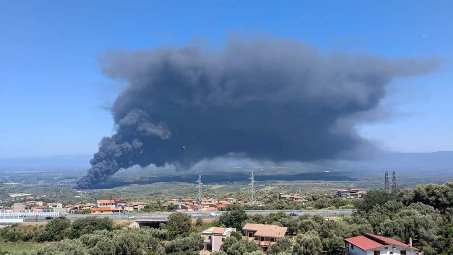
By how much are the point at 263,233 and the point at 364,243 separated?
11.0m

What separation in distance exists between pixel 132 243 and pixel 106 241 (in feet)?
7.22

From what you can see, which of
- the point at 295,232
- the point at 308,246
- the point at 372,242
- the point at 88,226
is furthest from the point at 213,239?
the point at 88,226

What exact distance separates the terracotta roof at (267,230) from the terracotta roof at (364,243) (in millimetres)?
8014

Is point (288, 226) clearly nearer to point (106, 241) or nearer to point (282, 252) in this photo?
point (282, 252)

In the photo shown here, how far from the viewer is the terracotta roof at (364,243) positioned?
33.8 m

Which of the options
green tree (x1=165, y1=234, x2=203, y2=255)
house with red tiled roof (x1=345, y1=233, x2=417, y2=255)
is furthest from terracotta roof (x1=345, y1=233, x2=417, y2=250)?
green tree (x1=165, y1=234, x2=203, y2=255)

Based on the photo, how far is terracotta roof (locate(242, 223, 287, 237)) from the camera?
143ft

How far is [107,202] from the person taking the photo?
101750 millimetres

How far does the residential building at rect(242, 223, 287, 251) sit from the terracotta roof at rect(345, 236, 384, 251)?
295 inches

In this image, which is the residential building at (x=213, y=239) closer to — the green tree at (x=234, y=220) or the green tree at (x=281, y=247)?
the green tree at (x=281, y=247)

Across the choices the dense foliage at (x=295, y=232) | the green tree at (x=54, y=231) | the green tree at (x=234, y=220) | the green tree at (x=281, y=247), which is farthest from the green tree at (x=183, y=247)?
the green tree at (x=54, y=231)

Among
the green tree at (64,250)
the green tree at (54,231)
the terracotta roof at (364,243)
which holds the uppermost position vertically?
the terracotta roof at (364,243)

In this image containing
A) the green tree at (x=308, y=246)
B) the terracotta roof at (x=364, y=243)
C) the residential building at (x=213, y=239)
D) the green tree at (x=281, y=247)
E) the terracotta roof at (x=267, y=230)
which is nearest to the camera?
the terracotta roof at (x=364, y=243)

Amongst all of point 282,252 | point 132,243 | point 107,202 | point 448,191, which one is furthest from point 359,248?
point 107,202
